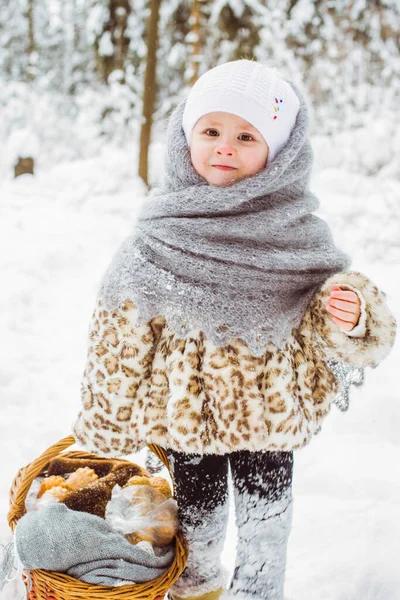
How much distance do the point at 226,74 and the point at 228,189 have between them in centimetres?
33

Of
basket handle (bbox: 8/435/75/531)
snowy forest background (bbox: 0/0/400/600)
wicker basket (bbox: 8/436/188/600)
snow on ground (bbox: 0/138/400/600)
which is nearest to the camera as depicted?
wicker basket (bbox: 8/436/188/600)

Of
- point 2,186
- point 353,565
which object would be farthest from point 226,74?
point 2,186

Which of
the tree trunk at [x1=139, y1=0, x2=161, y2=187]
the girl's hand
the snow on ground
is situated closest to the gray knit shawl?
the girl's hand

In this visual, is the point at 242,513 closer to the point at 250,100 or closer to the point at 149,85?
the point at 250,100

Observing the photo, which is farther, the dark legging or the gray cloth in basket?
the dark legging

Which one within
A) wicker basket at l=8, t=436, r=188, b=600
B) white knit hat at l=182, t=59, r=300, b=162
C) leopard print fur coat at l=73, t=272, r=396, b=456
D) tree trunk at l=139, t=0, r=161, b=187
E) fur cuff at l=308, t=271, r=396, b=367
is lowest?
wicker basket at l=8, t=436, r=188, b=600

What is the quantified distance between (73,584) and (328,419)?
5.36 feet

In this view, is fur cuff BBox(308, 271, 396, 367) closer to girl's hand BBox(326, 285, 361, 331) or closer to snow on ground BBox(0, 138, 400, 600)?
girl's hand BBox(326, 285, 361, 331)

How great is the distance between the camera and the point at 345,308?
4.44 feet

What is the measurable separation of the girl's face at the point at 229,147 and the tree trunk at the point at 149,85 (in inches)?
245

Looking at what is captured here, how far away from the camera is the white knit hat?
1.41 m

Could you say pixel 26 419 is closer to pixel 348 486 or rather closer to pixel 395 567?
pixel 348 486

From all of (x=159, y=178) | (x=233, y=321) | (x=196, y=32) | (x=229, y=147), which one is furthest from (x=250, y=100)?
(x=196, y=32)

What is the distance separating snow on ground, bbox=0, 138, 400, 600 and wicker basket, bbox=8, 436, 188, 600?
0.31 m
